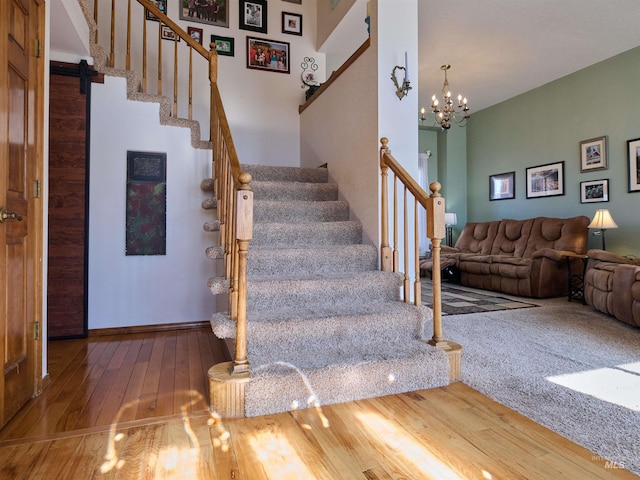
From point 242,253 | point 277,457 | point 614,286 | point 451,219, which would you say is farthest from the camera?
point 451,219

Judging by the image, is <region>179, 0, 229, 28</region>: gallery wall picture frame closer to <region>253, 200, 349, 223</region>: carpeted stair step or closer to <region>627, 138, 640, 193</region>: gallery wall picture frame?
<region>253, 200, 349, 223</region>: carpeted stair step

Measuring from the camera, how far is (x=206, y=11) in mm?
4168

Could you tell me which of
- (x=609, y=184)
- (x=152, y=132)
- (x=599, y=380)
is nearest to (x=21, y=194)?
(x=152, y=132)

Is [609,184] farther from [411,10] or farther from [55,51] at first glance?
[55,51]

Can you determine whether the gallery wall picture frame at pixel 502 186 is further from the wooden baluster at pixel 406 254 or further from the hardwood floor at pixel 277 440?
the hardwood floor at pixel 277 440

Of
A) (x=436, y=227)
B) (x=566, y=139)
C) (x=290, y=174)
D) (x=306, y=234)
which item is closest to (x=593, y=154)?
(x=566, y=139)

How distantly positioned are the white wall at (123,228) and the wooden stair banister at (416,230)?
165cm

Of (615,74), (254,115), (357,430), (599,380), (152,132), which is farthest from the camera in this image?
(615,74)

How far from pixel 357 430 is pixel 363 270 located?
1.28 meters

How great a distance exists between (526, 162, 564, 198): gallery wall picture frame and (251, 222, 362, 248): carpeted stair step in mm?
4234

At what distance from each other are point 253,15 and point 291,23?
46 cm

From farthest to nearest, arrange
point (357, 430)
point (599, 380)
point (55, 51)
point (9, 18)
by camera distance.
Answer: point (55, 51) < point (599, 380) < point (9, 18) < point (357, 430)

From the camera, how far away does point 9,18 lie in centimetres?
169

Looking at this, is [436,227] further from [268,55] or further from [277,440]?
[268,55]
